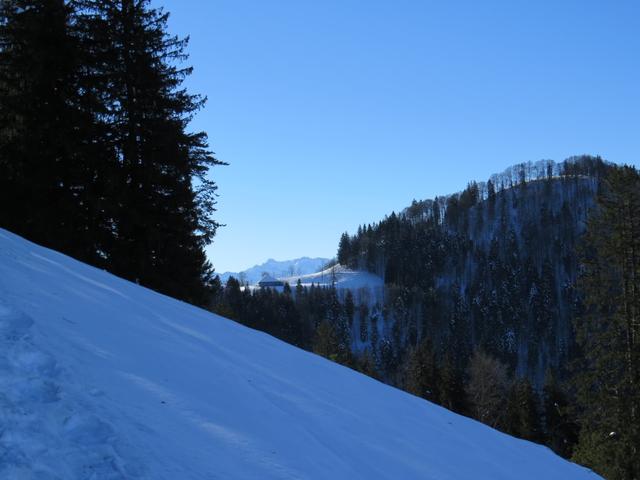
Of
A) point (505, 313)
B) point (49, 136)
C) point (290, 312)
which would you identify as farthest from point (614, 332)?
point (505, 313)

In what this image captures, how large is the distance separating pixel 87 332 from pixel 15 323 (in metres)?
0.99

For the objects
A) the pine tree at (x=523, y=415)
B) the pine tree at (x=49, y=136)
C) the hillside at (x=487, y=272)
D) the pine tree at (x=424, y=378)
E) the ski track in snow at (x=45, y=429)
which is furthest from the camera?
the hillside at (x=487, y=272)

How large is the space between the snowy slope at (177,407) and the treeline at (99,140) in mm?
7255

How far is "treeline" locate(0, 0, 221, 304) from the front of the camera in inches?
633

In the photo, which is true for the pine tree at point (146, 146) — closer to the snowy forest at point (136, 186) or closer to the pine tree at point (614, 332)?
the snowy forest at point (136, 186)

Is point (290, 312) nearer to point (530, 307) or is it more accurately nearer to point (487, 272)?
point (530, 307)

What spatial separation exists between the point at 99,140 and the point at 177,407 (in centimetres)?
1437

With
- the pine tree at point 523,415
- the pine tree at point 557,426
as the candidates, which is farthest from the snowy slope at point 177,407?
the pine tree at point 557,426

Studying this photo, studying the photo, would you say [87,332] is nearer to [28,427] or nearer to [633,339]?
[28,427]

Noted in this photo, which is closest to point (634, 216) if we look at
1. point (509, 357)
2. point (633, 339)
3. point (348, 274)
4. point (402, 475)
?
point (633, 339)

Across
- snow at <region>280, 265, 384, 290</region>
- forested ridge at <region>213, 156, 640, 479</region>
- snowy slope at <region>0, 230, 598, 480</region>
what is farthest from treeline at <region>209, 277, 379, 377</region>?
snowy slope at <region>0, 230, 598, 480</region>

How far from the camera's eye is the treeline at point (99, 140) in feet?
52.7

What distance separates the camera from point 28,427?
368 cm

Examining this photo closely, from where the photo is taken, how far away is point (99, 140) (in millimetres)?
17312
